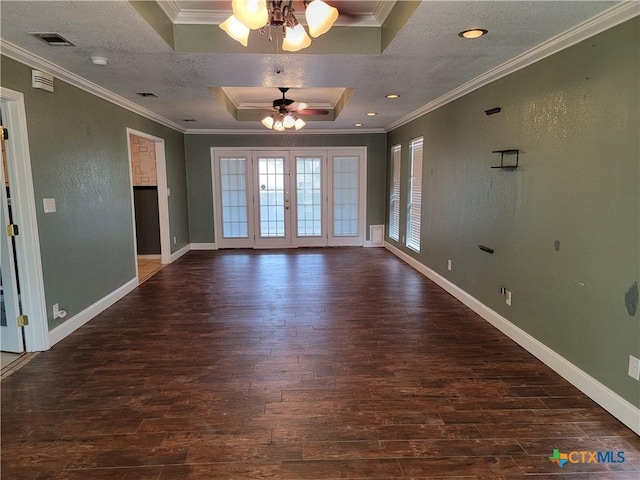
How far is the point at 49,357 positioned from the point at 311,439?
240cm

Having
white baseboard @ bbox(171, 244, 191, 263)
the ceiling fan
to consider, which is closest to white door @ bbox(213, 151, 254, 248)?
white baseboard @ bbox(171, 244, 191, 263)

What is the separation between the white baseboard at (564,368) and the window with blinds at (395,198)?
2828mm

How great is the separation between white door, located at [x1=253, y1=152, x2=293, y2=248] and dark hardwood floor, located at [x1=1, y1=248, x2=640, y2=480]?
3.90m

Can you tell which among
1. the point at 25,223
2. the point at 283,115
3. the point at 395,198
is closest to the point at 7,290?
the point at 25,223

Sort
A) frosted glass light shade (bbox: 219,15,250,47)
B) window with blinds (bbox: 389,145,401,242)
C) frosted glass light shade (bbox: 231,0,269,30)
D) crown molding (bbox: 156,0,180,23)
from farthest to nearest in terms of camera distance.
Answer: window with blinds (bbox: 389,145,401,242) < crown molding (bbox: 156,0,180,23) < frosted glass light shade (bbox: 219,15,250,47) < frosted glass light shade (bbox: 231,0,269,30)

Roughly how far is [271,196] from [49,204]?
Answer: 4.84 meters

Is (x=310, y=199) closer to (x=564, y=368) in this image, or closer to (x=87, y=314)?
(x=87, y=314)

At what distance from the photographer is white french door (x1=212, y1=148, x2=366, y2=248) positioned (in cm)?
Answer: 786

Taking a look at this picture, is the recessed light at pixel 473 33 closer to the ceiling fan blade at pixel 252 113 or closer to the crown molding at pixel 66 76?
the crown molding at pixel 66 76

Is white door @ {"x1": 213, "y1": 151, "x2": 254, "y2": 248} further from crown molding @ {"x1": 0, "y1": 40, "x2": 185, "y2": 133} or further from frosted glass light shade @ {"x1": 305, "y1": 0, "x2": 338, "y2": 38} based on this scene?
frosted glass light shade @ {"x1": 305, "y1": 0, "x2": 338, "y2": 38}

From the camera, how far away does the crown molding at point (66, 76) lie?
283 centimetres

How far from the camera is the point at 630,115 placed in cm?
220

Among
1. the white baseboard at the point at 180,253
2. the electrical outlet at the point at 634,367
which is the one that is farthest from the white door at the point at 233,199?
the electrical outlet at the point at 634,367

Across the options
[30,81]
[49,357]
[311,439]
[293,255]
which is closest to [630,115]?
[311,439]
